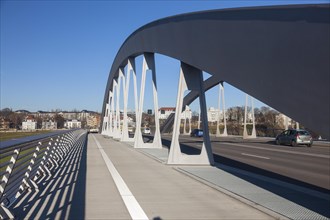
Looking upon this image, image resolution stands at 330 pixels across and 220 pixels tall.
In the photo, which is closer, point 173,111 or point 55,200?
point 55,200

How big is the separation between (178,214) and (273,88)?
3.11 metres

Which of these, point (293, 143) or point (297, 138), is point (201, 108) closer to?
point (297, 138)

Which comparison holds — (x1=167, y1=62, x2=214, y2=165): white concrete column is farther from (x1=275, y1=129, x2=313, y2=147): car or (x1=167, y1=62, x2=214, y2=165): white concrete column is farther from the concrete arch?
(x1=275, y1=129, x2=313, y2=147): car

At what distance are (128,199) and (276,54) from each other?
4184mm

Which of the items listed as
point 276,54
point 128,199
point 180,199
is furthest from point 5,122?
point 276,54

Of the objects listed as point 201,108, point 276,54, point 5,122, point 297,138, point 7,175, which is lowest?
point 7,175

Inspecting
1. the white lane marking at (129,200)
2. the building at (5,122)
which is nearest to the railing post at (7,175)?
the white lane marking at (129,200)

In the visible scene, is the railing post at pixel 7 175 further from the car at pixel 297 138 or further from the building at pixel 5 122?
the building at pixel 5 122

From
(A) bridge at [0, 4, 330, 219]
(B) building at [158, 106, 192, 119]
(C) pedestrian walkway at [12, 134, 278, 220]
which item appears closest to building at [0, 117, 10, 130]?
(B) building at [158, 106, 192, 119]

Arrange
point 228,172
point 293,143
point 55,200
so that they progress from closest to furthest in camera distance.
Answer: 1. point 55,200
2. point 228,172
3. point 293,143

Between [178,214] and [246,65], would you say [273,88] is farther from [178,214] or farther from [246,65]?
[178,214]

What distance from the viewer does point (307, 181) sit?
12.3 metres

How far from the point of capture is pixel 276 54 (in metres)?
8.21

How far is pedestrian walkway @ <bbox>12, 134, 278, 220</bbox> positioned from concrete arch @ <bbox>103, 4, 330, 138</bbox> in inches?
83.5
